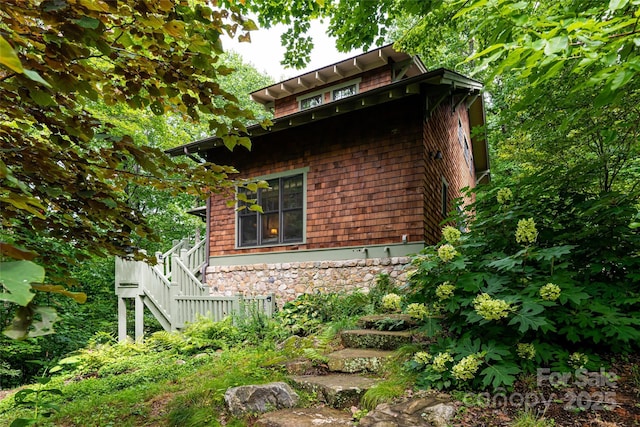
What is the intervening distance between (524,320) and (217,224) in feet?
26.2

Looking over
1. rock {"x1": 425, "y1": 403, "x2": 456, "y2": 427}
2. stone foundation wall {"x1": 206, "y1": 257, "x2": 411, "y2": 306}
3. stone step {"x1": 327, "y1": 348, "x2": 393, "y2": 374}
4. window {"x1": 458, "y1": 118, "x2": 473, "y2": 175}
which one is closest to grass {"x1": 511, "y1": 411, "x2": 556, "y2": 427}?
rock {"x1": 425, "y1": 403, "x2": 456, "y2": 427}

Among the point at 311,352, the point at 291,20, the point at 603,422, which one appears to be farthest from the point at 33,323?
the point at 291,20

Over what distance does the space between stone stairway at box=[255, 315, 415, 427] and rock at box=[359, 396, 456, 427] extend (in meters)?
0.26

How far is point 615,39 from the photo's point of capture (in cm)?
199

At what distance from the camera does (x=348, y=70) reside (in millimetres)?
10828

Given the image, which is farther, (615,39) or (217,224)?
(217,224)

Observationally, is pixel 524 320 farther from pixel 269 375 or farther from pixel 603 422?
pixel 269 375

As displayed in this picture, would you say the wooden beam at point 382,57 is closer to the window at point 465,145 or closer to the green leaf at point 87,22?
the window at point 465,145

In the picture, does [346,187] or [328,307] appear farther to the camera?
[346,187]

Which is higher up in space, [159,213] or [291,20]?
[291,20]

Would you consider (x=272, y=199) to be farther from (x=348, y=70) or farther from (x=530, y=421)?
(x=530, y=421)

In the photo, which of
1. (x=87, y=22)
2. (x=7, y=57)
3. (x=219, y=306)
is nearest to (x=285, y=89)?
(x=219, y=306)

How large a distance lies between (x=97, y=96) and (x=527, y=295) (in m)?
3.45

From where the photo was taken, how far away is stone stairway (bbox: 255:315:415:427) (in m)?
3.30
